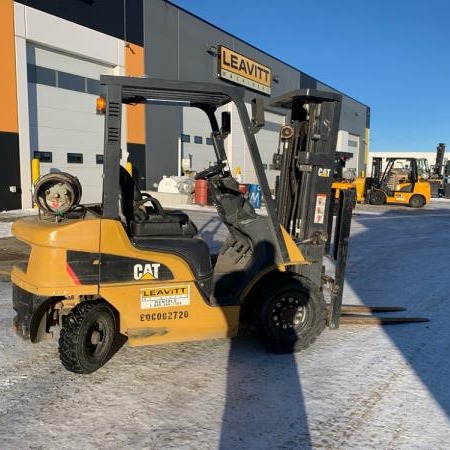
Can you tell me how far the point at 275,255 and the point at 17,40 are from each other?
43.5 ft

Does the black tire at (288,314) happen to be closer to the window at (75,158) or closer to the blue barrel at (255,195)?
the blue barrel at (255,195)

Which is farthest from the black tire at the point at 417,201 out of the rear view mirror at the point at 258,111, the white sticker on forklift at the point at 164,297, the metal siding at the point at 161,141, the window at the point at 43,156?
the white sticker on forklift at the point at 164,297

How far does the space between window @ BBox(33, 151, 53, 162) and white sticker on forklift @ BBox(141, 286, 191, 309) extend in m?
12.8

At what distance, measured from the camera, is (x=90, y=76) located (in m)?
17.0

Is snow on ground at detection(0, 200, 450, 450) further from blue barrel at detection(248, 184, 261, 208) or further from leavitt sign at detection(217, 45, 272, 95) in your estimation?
leavitt sign at detection(217, 45, 272, 95)

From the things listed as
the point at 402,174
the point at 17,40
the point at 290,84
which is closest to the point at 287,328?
the point at 17,40

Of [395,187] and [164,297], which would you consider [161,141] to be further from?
[164,297]

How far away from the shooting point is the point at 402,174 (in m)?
26.1

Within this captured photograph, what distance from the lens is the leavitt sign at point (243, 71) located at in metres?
23.2

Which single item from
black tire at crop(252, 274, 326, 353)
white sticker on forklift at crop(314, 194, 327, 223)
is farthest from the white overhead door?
black tire at crop(252, 274, 326, 353)

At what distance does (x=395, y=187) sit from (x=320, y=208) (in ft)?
68.2

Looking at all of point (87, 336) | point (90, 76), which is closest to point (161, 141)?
point (90, 76)

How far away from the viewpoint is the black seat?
407cm

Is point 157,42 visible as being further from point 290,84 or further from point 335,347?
point 335,347
